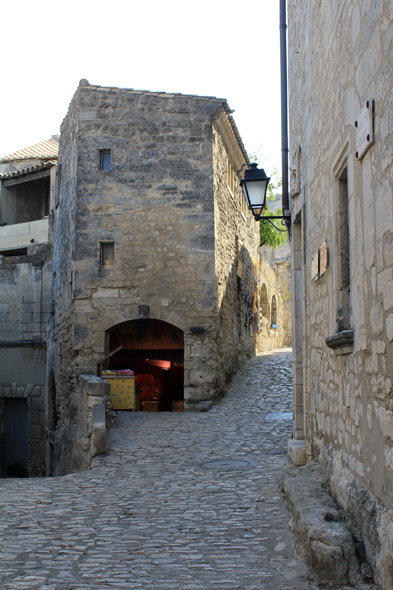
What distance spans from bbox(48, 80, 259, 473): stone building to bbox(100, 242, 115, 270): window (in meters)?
0.02

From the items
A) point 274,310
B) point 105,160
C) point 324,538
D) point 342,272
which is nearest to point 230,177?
point 105,160

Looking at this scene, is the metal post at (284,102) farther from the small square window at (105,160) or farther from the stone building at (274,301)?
the stone building at (274,301)

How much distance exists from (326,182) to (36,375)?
13008 mm

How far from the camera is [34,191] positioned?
67.4ft

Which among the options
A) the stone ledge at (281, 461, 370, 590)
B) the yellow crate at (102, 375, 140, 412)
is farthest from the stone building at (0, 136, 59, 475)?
the stone ledge at (281, 461, 370, 590)

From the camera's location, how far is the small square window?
11398 millimetres

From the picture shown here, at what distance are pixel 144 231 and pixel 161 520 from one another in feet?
24.2

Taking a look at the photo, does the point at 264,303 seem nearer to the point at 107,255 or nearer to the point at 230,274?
the point at 230,274

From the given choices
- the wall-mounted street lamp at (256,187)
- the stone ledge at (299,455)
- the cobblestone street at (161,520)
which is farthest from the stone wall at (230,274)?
the stone ledge at (299,455)

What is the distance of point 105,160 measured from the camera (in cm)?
1145

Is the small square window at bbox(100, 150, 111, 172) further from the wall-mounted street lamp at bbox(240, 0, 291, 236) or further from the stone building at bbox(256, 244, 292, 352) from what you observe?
the stone building at bbox(256, 244, 292, 352)

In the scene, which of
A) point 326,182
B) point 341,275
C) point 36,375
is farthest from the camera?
point 36,375

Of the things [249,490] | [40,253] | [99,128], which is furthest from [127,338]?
[249,490]

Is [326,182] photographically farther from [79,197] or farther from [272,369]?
[272,369]
